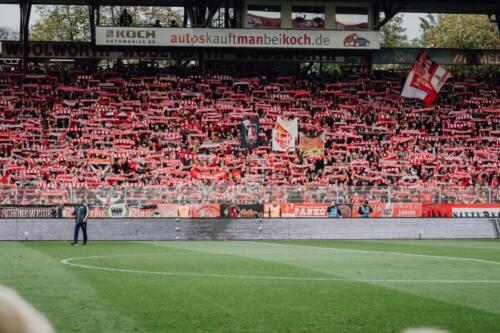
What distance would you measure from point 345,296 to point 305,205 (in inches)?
982

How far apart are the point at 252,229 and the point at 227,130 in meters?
9.66

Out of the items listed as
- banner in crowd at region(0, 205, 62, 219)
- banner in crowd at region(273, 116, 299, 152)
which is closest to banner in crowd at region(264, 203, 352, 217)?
banner in crowd at region(273, 116, 299, 152)

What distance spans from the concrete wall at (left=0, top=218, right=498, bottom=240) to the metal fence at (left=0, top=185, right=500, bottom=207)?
2.92 ft

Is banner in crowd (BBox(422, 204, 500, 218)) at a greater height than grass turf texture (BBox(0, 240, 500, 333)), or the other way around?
banner in crowd (BBox(422, 204, 500, 218))

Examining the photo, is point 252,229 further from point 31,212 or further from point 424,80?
point 424,80

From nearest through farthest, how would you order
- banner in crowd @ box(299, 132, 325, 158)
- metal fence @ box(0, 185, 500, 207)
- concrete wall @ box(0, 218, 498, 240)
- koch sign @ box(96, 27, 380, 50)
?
concrete wall @ box(0, 218, 498, 240) → metal fence @ box(0, 185, 500, 207) → banner in crowd @ box(299, 132, 325, 158) → koch sign @ box(96, 27, 380, 50)

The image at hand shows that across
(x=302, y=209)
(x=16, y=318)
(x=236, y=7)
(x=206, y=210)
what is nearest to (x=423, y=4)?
(x=236, y=7)

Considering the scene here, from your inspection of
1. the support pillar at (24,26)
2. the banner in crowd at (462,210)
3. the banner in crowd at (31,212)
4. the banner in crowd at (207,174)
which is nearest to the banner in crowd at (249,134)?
the banner in crowd at (207,174)

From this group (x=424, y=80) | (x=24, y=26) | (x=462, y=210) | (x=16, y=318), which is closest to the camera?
(x=16, y=318)

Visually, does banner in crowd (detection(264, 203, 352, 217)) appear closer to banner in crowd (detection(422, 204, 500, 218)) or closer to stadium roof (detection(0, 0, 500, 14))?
banner in crowd (detection(422, 204, 500, 218))

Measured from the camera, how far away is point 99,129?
153 feet

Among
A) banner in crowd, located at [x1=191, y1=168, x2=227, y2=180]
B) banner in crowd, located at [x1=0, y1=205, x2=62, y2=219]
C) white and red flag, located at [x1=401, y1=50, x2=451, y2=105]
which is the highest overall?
white and red flag, located at [x1=401, y1=50, x2=451, y2=105]

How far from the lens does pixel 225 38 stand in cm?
5066

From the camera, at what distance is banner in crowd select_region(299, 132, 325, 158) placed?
4644cm
